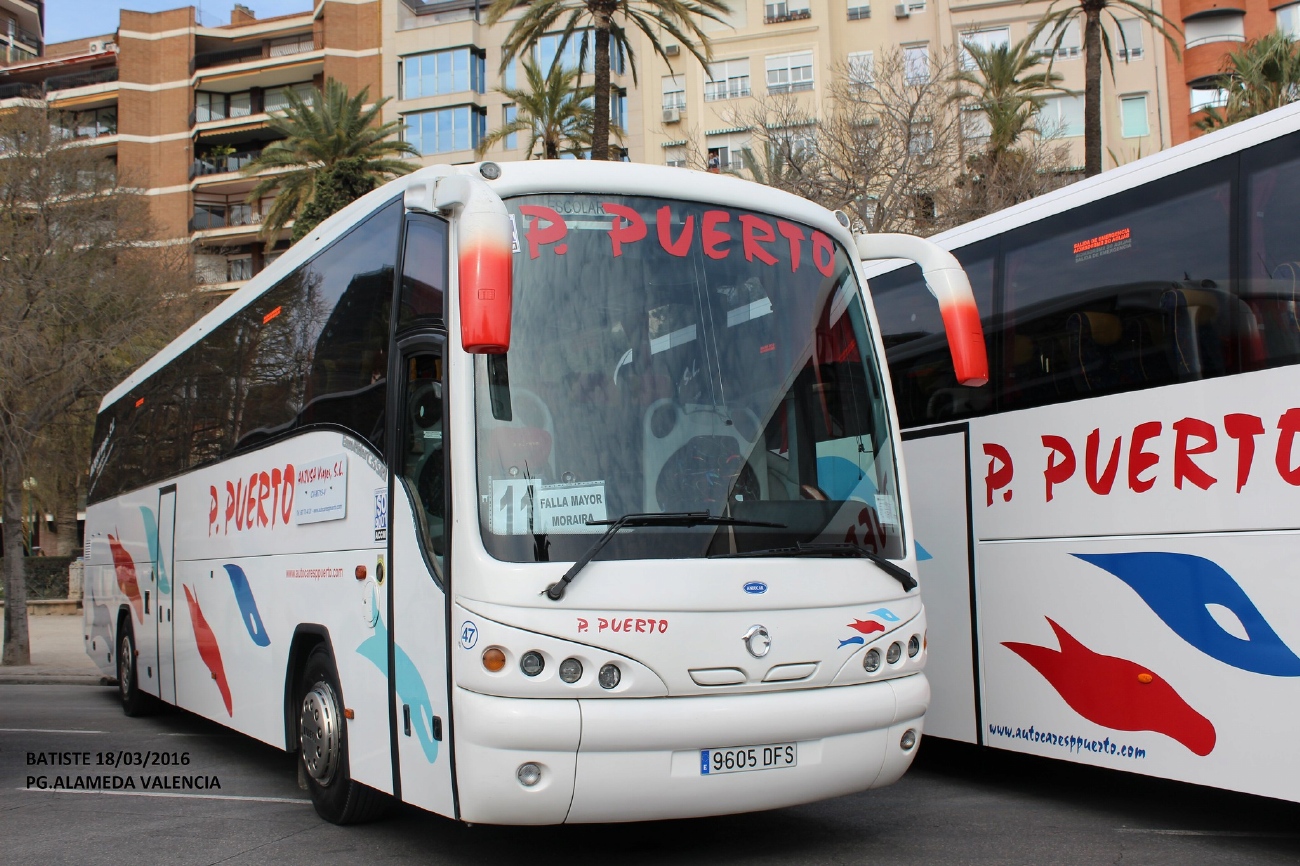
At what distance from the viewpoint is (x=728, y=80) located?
165ft

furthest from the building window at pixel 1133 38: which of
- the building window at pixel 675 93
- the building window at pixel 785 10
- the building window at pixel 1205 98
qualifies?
the building window at pixel 675 93

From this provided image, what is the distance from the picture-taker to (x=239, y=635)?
28.4 ft

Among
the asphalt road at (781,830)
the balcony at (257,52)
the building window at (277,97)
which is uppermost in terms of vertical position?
the balcony at (257,52)

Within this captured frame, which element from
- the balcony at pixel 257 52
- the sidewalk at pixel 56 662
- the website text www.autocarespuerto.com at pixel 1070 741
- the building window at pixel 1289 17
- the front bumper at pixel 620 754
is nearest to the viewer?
the front bumper at pixel 620 754

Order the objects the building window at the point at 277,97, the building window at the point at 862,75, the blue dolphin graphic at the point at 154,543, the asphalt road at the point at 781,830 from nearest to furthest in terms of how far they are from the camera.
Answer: the asphalt road at the point at 781,830 → the blue dolphin graphic at the point at 154,543 → the building window at the point at 862,75 → the building window at the point at 277,97

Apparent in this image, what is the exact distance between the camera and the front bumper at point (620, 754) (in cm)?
505

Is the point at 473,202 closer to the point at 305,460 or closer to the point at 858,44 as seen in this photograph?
the point at 305,460

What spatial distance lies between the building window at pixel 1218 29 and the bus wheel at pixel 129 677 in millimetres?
44115

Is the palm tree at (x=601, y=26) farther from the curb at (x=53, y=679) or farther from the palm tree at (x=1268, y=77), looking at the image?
the curb at (x=53, y=679)

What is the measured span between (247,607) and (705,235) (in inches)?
173

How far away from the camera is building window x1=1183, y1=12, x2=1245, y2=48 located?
44688mm

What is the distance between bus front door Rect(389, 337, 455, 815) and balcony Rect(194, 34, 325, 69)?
62940mm

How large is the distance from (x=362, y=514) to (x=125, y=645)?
7.69 meters

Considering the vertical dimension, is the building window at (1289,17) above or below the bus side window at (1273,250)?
above
